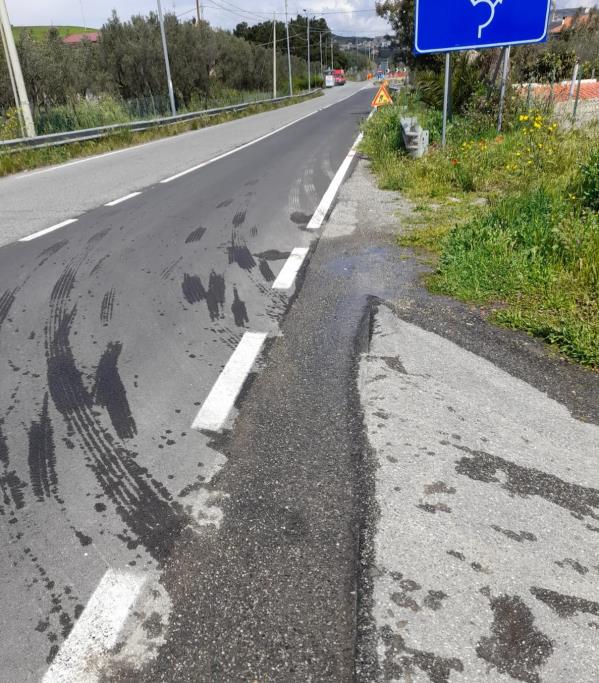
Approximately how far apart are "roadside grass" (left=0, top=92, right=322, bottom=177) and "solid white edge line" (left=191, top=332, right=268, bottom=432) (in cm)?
1136

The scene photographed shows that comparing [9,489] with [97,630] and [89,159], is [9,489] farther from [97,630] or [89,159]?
[89,159]

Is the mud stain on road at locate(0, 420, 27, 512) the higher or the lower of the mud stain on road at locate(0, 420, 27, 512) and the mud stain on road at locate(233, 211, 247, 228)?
the higher

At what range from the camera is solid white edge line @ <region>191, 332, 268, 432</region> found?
293cm

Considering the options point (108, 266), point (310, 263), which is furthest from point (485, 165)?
point (108, 266)

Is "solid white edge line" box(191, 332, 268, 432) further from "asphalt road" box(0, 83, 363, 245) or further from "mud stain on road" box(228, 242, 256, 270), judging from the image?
"asphalt road" box(0, 83, 363, 245)

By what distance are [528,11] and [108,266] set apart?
27.9 feet

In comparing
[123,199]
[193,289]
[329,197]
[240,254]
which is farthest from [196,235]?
[123,199]

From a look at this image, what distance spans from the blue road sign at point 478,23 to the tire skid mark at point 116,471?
9372 mm

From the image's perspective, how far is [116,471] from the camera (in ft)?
8.36

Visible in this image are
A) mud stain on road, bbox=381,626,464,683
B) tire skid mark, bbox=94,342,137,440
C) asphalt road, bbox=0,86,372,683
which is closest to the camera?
mud stain on road, bbox=381,626,464,683

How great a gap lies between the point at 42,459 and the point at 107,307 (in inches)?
82.7

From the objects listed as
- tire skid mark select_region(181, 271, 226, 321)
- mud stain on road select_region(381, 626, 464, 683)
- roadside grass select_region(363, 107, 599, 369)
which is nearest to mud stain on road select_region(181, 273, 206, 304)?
tire skid mark select_region(181, 271, 226, 321)

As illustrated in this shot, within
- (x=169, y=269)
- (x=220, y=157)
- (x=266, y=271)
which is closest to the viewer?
(x=266, y=271)

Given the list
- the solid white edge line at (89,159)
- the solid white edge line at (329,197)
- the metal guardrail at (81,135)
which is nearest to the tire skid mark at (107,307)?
the solid white edge line at (329,197)
